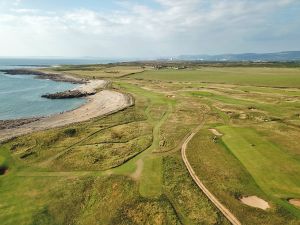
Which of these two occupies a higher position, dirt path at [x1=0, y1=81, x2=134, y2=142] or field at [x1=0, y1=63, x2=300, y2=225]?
field at [x1=0, y1=63, x2=300, y2=225]

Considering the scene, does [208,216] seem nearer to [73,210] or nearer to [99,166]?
[73,210]

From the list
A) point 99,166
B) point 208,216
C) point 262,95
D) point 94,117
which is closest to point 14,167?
point 99,166

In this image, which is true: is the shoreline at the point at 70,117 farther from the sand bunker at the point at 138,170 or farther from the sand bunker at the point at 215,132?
the sand bunker at the point at 215,132

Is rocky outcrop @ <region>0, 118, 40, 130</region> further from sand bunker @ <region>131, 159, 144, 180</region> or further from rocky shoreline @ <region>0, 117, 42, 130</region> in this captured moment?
sand bunker @ <region>131, 159, 144, 180</region>

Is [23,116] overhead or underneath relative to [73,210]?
underneath

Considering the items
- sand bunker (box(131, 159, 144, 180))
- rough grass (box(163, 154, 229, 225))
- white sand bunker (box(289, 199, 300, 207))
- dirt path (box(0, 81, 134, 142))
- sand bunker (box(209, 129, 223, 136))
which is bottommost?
dirt path (box(0, 81, 134, 142))

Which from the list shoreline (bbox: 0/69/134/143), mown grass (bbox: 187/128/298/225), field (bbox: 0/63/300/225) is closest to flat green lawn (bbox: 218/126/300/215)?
field (bbox: 0/63/300/225)
